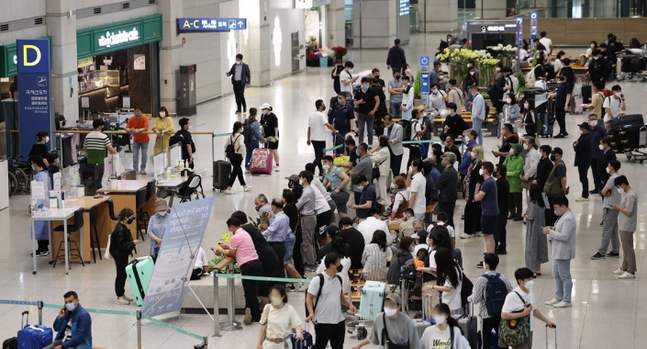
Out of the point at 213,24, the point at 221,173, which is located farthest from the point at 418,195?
the point at 213,24

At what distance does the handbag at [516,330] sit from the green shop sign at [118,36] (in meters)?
18.0

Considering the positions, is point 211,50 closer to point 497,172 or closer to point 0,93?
point 0,93

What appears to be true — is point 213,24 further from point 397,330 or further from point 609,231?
point 397,330

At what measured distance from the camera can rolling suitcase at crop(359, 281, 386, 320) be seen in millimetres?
13117

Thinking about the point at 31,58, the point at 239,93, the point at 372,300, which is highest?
the point at 31,58

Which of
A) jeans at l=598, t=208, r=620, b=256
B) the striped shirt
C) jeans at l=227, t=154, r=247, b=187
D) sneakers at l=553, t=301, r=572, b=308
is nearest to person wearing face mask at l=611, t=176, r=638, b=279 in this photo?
jeans at l=598, t=208, r=620, b=256

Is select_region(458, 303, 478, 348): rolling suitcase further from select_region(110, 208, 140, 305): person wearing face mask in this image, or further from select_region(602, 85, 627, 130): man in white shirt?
select_region(602, 85, 627, 130): man in white shirt

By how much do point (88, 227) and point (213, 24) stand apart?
51.3ft

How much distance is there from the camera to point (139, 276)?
15.3m

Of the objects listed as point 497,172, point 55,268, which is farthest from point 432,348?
point 55,268

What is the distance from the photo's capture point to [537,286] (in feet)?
53.2

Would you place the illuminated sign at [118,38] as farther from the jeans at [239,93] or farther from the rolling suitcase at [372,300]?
the rolling suitcase at [372,300]

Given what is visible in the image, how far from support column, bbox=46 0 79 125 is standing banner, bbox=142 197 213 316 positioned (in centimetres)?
1257

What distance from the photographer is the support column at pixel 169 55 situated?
32.8 m
